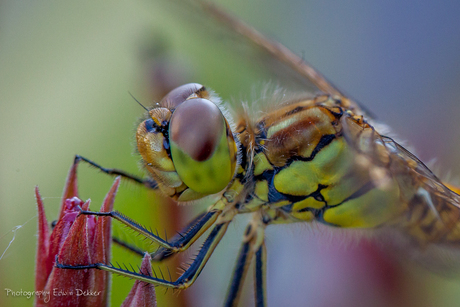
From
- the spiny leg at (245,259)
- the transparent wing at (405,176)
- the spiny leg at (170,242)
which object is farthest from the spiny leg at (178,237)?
Answer: the transparent wing at (405,176)

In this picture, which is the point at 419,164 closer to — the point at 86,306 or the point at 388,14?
the point at 86,306

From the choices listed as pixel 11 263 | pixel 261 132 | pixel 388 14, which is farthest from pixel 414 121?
pixel 11 263

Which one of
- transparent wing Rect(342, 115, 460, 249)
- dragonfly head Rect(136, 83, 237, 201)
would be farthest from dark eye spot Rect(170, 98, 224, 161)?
transparent wing Rect(342, 115, 460, 249)

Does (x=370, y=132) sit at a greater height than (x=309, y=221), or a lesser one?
greater

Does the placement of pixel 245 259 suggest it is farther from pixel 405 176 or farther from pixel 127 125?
pixel 127 125

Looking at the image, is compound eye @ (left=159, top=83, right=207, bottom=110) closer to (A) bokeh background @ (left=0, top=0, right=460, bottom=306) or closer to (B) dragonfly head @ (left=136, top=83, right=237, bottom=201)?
(B) dragonfly head @ (left=136, top=83, right=237, bottom=201)

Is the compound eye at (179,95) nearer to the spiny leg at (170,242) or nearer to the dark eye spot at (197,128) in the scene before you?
the dark eye spot at (197,128)
